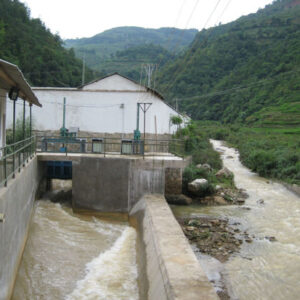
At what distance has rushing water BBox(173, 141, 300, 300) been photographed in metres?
8.98

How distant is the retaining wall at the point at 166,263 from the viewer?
244 inches

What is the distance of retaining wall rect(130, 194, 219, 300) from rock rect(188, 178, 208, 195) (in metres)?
6.44

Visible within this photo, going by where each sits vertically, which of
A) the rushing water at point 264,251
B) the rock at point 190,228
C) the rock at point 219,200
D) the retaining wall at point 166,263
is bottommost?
the rushing water at point 264,251

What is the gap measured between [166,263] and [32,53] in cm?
4163

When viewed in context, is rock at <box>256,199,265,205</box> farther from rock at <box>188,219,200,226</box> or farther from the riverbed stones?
rock at <box>188,219,200,226</box>

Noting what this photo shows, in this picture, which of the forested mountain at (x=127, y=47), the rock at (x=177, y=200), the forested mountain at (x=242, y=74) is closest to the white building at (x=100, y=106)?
the rock at (x=177, y=200)

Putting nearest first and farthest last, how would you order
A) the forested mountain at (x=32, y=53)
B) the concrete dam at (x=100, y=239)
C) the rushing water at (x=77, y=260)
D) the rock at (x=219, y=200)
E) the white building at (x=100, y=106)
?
the concrete dam at (x=100, y=239) < the rushing water at (x=77, y=260) < the rock at (x=219, y=200) < the white building at (x=100, y=106) < the forested mountain at (x=32, y=53)

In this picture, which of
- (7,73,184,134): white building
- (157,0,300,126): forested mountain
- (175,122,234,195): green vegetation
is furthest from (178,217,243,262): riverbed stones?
(157,0,300,126): forested mountain

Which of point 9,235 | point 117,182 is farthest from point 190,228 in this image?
point 9,235

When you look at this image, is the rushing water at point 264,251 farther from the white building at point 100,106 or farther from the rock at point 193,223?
the white building at point 100,106

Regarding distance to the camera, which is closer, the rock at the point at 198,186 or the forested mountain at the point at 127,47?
the rock at the point at 198,186

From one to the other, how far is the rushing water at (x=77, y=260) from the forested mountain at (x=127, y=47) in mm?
50079

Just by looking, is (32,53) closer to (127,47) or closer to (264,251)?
(264,251)

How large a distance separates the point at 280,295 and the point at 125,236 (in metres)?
5.21
